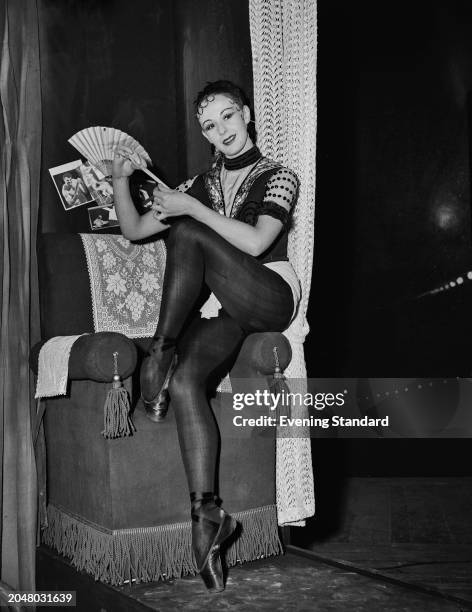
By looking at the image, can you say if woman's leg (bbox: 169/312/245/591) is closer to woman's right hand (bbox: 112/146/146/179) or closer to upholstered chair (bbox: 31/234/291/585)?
upholstered chair (bbox: 31/234/291/585)

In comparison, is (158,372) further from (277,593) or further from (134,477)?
(277,593)

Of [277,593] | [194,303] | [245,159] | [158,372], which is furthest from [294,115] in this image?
[277,593]

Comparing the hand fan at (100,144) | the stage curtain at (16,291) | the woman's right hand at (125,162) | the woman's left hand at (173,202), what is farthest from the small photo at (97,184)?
the woman's left hand at (173,202)

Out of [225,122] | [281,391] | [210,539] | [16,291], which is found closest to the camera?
[210,539]

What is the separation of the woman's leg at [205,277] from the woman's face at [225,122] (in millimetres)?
437

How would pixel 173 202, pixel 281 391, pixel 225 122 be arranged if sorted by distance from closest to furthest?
pixel 173 202, pixel 281 391, pixel 225 122

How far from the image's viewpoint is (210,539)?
2004 millimetres

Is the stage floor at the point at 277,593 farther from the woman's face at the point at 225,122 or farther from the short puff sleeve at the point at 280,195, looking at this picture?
the woman's face at the point at 225,122

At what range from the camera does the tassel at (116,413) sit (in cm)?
218

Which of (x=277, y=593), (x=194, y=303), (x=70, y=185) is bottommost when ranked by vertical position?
(x=277, y=593)

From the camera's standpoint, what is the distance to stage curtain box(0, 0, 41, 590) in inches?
101

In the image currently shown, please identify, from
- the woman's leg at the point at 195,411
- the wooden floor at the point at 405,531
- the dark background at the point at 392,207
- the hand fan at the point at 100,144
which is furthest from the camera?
the dark background at the point at 392,207

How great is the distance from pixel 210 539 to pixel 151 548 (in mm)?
330

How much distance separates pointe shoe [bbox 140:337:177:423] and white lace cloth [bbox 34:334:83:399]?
0.33 metres
